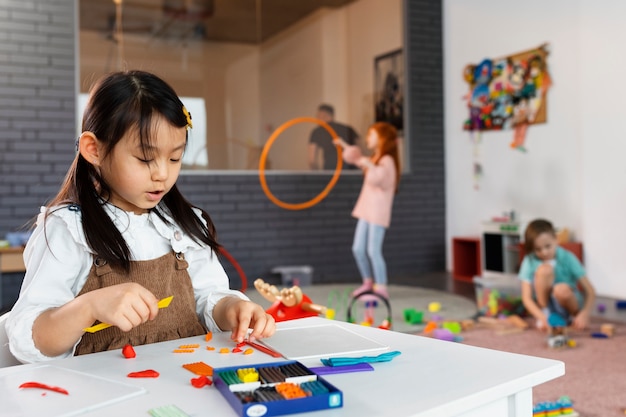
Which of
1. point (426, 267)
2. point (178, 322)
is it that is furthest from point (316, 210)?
point (178, 322)

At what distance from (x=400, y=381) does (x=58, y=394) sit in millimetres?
362

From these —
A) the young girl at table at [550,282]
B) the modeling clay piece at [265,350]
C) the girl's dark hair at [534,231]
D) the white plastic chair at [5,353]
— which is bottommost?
the young girl at table at [550,282]

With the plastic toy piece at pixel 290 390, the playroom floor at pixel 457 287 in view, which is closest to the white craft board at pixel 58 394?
the plastic toy piece at pixel 290 390

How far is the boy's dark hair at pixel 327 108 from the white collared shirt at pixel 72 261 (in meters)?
4.31

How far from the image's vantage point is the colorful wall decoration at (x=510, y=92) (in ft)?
16.2

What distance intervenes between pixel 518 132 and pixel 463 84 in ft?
2.84

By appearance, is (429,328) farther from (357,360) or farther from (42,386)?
(42,386)

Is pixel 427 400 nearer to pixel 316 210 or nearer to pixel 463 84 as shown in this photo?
pixel 316 210

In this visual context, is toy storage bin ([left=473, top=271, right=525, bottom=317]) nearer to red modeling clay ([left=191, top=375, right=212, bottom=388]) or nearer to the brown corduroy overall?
the brown corduroy overall

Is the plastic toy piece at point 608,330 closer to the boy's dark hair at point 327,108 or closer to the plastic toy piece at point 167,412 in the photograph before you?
the plastic toy piece at point 167,412

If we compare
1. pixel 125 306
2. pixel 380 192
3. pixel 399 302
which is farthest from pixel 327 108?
pixel 125 306

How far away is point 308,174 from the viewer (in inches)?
215

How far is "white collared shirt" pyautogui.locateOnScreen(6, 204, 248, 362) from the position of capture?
97 cm

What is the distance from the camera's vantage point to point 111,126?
3.64 feet
